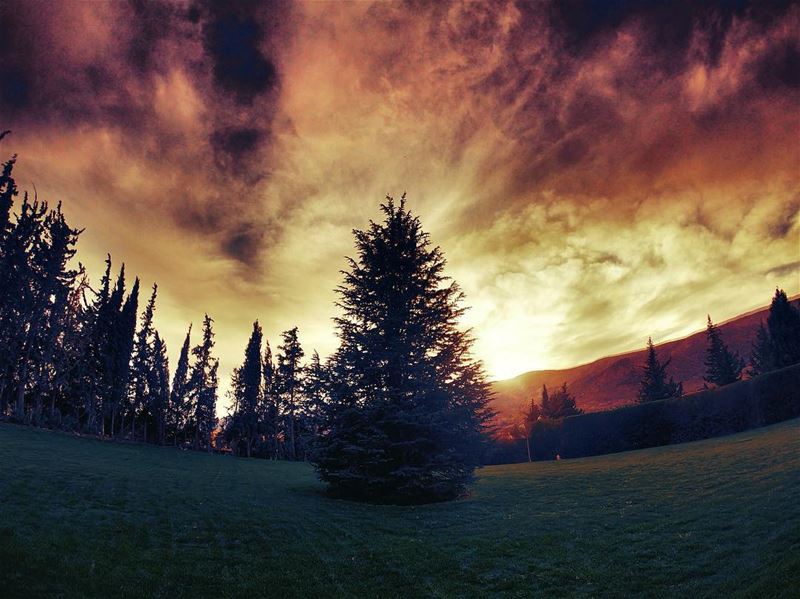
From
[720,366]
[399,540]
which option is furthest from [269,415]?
[720,366]

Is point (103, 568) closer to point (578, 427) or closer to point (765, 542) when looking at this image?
point (765, 542)

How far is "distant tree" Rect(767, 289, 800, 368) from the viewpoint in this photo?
5312 centimetres

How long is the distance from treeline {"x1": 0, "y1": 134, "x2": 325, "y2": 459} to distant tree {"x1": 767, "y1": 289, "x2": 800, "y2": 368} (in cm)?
6075

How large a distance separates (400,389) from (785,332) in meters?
59.8

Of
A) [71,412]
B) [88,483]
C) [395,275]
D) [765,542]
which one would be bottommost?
[765,542]

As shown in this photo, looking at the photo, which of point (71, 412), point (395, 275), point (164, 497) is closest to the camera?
point (164, 497)

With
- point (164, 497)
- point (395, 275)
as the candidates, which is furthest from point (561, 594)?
point (395, 275)

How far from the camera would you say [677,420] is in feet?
119

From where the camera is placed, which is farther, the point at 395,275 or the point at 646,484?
the point at 395,275

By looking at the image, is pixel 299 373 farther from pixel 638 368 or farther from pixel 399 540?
pixel 638 368

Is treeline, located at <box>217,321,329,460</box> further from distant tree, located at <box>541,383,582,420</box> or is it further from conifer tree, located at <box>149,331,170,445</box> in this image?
distant tree, located at <box>541,383,582,420</box>

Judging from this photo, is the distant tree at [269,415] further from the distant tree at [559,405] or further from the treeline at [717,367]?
the distant tree at [559,405]

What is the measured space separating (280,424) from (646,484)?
56776mm

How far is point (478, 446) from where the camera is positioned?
774 inches
